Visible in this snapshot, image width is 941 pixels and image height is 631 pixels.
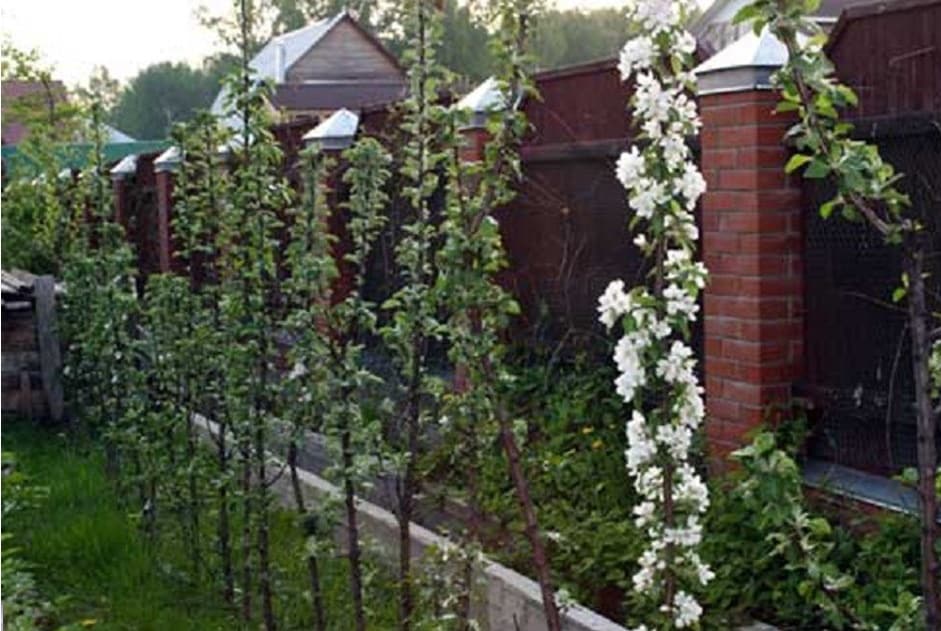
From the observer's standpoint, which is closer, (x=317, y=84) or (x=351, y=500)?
(x=351, y=500)

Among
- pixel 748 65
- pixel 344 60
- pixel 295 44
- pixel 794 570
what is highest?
pixel 295 44

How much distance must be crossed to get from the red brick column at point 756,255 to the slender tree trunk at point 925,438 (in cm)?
272

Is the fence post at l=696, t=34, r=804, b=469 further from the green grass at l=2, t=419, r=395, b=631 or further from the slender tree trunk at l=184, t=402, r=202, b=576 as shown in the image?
the slender tree trunk at l=184, t=402, r=202, b=576

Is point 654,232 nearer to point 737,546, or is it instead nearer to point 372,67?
point 737,546

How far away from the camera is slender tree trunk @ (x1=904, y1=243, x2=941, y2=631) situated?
250 cm

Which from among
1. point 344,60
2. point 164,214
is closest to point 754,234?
point 164,214

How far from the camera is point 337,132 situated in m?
8.98

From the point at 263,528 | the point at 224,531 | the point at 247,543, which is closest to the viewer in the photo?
the point at 263,528

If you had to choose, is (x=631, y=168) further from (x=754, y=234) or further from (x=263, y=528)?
(x=263, y=528)

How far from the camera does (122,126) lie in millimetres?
64500

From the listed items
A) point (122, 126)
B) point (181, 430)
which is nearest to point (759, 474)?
point (181, 430)

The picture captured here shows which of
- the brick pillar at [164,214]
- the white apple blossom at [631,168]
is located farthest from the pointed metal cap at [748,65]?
the brick pillar at [164,214]

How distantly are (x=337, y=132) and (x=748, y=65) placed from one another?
166 inches

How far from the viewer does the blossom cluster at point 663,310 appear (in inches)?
109
